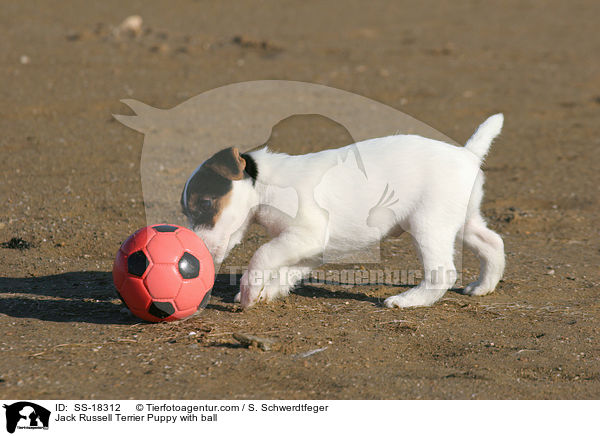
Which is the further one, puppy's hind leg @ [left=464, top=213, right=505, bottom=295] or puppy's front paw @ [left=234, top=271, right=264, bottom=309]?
puppy's hind leg @ [left=464, top=213, right=505, bottom=295]

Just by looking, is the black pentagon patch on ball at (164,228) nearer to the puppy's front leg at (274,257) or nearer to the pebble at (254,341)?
the puppy's front leg at (274,257)

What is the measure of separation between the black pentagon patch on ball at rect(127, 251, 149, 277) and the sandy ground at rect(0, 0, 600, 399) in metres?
0.41

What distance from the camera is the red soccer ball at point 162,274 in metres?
4.50

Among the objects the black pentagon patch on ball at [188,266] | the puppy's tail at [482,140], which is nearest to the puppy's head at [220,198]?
the black pentagon patch on ball at [188,266]

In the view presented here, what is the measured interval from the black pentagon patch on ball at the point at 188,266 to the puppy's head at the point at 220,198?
43 cm

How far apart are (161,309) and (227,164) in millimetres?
1056

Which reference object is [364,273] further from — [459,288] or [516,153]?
[516,153]

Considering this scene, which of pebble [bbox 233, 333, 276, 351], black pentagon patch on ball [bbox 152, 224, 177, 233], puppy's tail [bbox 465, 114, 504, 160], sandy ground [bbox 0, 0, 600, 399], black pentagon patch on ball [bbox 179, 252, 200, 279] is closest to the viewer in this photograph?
sandy ground [bbox 0, 0, 600, 399]

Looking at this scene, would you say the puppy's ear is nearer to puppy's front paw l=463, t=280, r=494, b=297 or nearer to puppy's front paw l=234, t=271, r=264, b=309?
puppy's front paw l=234, t=271, r=264, b=309

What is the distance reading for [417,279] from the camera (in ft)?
19.9

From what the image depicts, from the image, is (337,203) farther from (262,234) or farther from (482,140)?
(262,234)

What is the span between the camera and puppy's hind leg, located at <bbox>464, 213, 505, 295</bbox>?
5535 mm

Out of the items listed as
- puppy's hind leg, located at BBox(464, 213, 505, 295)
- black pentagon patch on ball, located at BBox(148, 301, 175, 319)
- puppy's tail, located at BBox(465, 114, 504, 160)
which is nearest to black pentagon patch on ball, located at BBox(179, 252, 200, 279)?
black pentagon patch on ball, located at BBox(148, 301, 175, 319)
